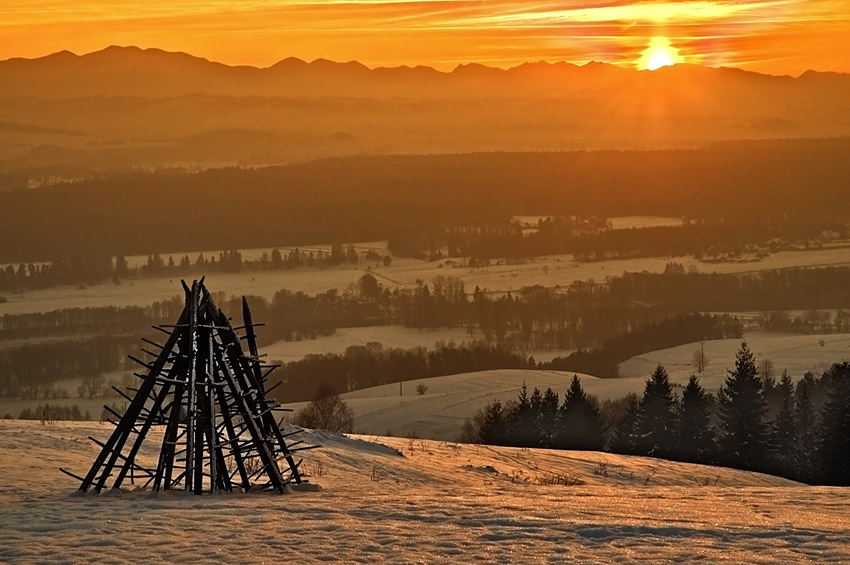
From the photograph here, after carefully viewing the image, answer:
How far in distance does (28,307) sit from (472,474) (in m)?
109

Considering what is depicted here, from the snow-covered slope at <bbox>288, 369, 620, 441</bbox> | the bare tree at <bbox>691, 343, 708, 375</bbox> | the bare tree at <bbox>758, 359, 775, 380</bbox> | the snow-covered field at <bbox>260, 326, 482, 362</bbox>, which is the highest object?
the snow-covered field at <bbox>260, 326, 482, 362</bbox>

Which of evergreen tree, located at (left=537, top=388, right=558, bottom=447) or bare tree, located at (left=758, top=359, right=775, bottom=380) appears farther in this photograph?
bare tree, located at (left=758, top=359, right=775, bottom=380)

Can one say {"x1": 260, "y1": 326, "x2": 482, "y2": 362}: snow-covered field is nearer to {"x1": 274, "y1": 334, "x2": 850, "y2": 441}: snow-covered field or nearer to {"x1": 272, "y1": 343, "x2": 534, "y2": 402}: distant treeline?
{"x1": 272, "y1": 343, "x2": 534, "y2": 402}: distant treeline

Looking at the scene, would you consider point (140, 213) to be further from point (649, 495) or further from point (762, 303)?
point (649, 495)

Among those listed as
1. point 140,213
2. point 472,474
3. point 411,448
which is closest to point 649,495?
point 472,474

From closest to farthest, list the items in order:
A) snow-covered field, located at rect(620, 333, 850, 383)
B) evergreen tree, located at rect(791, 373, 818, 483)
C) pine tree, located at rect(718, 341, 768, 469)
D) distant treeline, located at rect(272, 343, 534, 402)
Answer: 1. evergreen tree, located at rect(791, 373, 818, 483)
2. pine tree, located at rect(718, 341, 768, 469)
3. snow-covered field, located at rect(620, 333, 850, 383)
4. distant treeline, located at rect(272, 343, 534, 402)

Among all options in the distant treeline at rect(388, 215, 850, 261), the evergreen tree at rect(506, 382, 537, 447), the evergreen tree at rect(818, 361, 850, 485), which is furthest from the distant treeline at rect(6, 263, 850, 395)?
the evergreen tree at rect(818, 361, 850, 485)

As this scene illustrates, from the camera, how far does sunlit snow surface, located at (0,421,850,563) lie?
1347cm

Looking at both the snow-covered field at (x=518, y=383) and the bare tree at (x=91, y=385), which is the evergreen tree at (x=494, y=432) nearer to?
the snow-covered field at (x=518, y=383)

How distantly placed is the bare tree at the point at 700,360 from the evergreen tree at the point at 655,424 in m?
33.8

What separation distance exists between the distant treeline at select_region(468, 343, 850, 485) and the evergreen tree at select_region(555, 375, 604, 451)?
0.03m

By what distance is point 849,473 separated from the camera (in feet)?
125

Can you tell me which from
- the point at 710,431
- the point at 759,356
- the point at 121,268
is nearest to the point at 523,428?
the point at 710,431

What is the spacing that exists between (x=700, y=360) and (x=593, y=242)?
9676 centimetres
